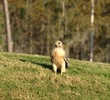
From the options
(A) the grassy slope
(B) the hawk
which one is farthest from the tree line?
(B) the hawk

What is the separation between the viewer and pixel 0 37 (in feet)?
107

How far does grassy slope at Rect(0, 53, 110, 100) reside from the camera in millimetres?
8680

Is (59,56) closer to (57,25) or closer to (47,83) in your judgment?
(47,83)

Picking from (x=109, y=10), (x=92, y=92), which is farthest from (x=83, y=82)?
(x=109, y=10)

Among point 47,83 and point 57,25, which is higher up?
point 57,25

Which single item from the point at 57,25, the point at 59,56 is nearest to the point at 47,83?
the point at 59,56

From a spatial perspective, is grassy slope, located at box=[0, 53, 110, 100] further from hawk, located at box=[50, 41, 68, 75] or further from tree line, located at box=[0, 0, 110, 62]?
tree line, located at box=[0, 0, 110, 62]

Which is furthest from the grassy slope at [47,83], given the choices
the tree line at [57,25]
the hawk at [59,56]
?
the tree line at [57,25]

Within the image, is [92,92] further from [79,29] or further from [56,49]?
[79,29]

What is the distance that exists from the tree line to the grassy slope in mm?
24761

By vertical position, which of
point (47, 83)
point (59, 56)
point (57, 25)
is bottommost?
point (47, 83)

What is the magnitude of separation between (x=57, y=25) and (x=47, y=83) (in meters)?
27.3

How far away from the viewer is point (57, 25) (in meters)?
36.3

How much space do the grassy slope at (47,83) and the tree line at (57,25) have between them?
24761 millimetres
